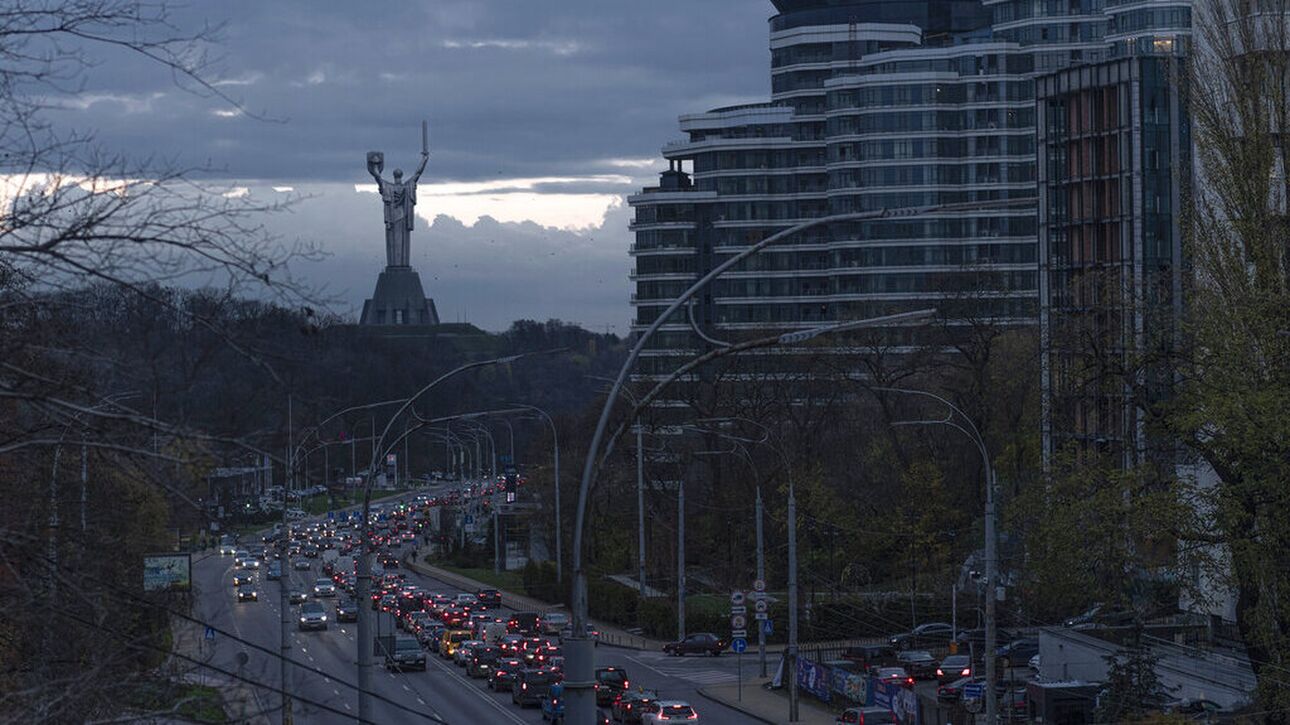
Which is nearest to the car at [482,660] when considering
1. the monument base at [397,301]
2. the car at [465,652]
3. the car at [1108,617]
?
the car at [465,652]

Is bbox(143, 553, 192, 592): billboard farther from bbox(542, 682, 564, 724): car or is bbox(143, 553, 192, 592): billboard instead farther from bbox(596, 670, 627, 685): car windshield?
bbox(596, 670, 627, 685): car windshield

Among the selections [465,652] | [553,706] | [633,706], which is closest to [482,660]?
[465,652]

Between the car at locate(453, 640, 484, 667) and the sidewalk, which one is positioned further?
the car at locate(453, 640, 484, 667)

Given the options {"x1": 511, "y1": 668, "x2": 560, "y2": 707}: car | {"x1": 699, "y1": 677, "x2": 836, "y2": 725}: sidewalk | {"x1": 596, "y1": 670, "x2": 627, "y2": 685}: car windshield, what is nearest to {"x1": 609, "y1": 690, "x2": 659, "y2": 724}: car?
{"x1": 699, "y1": 677, "x2": 836, "y2": 725}: sidewalk

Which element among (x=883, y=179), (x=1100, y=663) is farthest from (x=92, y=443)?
(x=883, y=179)

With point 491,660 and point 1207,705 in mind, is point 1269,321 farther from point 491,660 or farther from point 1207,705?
point 491,660

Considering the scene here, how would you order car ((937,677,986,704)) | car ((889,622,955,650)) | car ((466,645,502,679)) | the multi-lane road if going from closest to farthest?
the multi-lane road, car ((937,677,986,704)), car ((466,645,502,679)), car ((889,622,955,650))

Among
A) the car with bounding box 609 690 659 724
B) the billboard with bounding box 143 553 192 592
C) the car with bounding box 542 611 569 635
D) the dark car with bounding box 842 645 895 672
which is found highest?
the billboard with bounding box 143 553 192 592

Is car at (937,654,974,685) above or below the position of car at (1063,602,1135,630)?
below

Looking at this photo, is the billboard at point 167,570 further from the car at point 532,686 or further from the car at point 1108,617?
the car at point 1108,617
